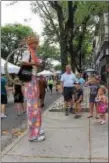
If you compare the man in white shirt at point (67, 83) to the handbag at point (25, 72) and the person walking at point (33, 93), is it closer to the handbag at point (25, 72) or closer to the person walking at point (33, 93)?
the person walking at point (33, 93)

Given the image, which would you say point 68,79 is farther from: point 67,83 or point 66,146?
point 66,146

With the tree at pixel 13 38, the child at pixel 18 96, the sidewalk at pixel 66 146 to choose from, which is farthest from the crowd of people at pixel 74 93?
the tree at pixel 13 38

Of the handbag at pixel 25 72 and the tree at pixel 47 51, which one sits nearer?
the handbag at pixel 25 72

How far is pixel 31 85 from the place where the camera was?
5.96m

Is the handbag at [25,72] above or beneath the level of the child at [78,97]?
above

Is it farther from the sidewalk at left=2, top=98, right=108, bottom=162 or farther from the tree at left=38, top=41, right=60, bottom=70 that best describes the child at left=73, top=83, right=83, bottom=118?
the tree at left=38, top=41, right=60, bottom=70

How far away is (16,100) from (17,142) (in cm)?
491

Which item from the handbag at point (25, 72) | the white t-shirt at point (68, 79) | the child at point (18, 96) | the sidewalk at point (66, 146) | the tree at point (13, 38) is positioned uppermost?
the tree at point (13, 38)

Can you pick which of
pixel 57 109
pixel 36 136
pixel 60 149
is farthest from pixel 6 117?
pixel 60 149

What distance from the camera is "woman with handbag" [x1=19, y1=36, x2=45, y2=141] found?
572cm

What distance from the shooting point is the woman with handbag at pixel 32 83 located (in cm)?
572

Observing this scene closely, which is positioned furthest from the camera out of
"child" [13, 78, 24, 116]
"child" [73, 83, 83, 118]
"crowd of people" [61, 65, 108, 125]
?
"child" [13, 78, 24, 116]

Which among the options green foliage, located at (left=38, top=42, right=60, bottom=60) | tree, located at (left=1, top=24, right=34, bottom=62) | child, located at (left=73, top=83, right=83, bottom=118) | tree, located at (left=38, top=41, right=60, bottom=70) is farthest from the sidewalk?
green foliage, located at (left=38, top=42, right=60, bottom=60)

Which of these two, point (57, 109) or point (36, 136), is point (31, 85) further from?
point (57, 109)
